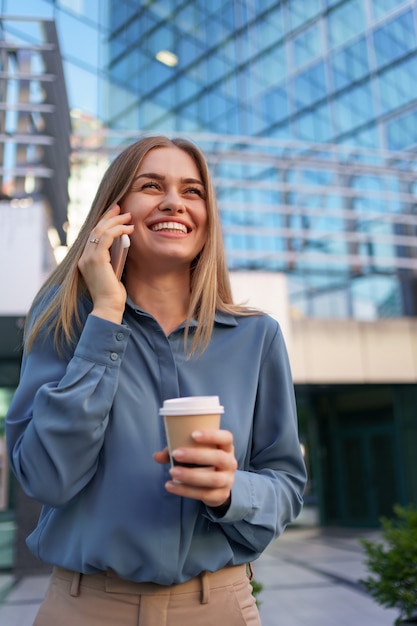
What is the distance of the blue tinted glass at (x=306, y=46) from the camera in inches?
774

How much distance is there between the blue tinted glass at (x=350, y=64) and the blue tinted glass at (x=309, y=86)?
1.43 feet

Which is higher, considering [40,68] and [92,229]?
[40,68]

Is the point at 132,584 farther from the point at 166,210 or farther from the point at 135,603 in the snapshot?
the point at 166,210

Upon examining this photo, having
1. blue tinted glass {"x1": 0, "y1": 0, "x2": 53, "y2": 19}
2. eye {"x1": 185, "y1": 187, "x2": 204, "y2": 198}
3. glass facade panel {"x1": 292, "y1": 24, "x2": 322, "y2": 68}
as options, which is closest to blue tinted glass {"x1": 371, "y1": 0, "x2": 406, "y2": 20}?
glass facade panel {"x1": 292, "y1": 24, "x2": 322, "y2": 68}

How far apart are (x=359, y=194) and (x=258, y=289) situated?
363cm

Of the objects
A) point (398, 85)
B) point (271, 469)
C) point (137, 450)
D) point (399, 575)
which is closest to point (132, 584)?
point (137, 450)

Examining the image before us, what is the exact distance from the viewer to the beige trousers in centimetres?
109

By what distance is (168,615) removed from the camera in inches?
43.0

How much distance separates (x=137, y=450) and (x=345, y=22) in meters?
21.0

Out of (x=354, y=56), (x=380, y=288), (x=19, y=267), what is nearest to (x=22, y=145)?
(x=19, y=267)

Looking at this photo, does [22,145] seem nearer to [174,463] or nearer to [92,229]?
[92,229]

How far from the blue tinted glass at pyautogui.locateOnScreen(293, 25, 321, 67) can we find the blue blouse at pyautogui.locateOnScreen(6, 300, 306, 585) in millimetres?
20794

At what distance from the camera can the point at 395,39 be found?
17.9 metres

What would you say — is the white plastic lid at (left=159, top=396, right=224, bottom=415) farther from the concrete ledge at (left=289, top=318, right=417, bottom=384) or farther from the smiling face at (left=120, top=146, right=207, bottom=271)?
the concrete ledge at (left=289, top=318, right=417, bottom=384)
